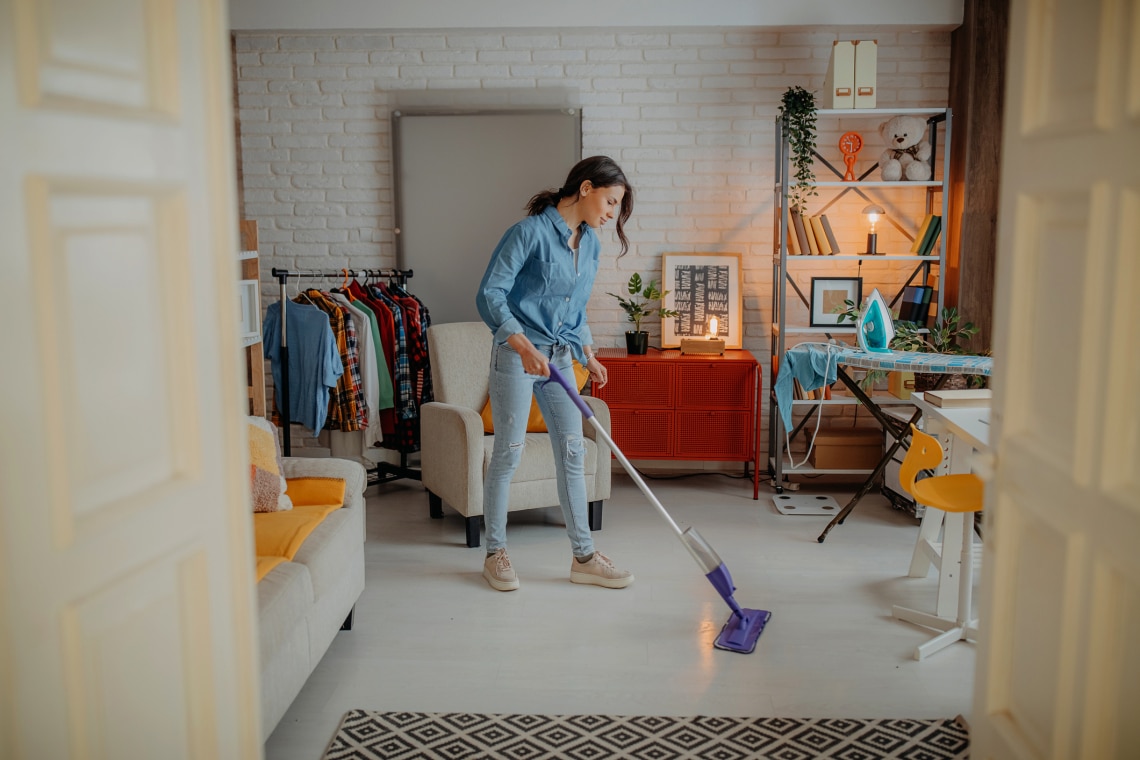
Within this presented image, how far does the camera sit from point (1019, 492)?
1.61 m

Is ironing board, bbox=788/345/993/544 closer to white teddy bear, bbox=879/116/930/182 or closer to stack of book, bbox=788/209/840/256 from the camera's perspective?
stack of book, bbox=788/209/840/256

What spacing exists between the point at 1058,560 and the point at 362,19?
4.30 metres

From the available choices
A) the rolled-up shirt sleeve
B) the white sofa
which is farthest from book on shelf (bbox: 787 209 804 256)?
the white sofa

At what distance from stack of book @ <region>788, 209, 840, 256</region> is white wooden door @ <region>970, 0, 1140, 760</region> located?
3111 mm

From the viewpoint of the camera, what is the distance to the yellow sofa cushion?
2.67 metres

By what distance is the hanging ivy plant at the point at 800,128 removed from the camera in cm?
455

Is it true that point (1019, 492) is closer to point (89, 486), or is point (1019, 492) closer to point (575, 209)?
point (89, 486)

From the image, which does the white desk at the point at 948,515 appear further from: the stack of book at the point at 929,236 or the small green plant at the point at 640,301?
the small green plant at the point at 640,301

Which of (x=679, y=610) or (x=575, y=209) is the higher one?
(x=575, y=209)

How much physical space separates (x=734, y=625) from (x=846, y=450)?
1956mm

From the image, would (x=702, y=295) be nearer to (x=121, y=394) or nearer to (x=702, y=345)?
(x=702, y=345)

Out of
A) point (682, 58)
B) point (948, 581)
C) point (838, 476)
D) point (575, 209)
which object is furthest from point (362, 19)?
point (948, 581)

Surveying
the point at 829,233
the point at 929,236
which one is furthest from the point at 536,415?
the point at 929,236

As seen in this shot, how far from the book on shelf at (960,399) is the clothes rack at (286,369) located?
251 cm
